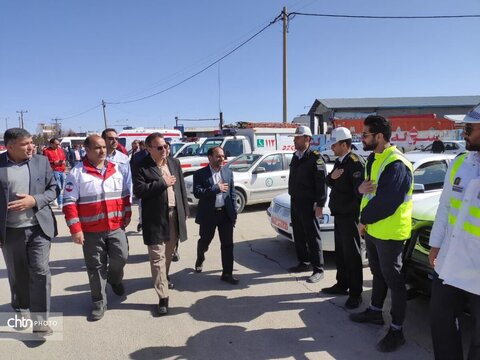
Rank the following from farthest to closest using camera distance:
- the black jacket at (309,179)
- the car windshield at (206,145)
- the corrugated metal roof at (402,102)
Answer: the corrugated metal roof at (402,102), the car windshield at (206,145), the black jacket at (309,179)

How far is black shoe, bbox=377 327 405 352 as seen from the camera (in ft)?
9.93

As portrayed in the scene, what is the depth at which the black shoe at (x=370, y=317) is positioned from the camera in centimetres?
347

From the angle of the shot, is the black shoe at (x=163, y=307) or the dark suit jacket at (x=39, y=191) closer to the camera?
the dark suit jacket at (x=39, y=191)

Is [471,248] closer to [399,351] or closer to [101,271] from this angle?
[399,351]

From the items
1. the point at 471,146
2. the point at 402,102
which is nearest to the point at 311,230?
the point at 471,146

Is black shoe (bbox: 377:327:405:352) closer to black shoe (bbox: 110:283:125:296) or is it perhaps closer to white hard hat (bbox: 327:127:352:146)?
white hard hat (bbox: 327:127:352:146)

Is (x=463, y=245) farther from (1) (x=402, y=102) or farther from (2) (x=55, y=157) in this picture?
(1) (x=402, y=102)

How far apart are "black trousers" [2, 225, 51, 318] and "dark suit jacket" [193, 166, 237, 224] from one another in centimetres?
177

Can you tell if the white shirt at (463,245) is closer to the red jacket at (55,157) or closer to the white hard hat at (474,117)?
the white hard hat at (474,117)

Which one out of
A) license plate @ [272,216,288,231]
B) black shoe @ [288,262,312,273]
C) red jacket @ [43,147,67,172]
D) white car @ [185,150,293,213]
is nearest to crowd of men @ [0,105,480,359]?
black shoe @ [288,262,312,273]

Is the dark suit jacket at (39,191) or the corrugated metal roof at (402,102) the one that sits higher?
the corrugated metal roof at (402,102)

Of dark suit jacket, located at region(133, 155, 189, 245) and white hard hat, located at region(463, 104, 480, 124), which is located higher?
white hard hat, located at region(463, 104, 480, 124)

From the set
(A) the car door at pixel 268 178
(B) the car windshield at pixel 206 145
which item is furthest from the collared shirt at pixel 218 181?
(B) the car windshield at pixel 206 145

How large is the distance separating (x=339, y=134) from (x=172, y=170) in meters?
1.87
